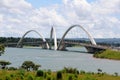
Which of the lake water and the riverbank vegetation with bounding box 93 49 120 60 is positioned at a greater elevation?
the riverbank vegetation with bounding box 93 49 120 60

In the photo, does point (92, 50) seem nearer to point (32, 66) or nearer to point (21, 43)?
point (21, 43)

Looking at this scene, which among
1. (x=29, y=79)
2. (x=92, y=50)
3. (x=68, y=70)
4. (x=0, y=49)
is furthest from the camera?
(x=92, y=50)

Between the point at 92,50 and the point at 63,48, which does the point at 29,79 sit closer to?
the point at 92,50

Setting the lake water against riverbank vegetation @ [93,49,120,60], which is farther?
riverbank vegetation @ [93,49,120,60]

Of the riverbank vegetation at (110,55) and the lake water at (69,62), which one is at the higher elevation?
the riverbank vegetation at (110,55)

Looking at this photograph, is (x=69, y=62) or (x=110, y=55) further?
(x=110, y=55)

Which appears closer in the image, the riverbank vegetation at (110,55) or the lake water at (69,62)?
the lake water at (69,62)

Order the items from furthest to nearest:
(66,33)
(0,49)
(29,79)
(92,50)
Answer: (66,33)
(92,50)
(0,49)
(29,79)

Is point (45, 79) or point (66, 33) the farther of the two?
point (66, 33)

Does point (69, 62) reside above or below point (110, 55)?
below

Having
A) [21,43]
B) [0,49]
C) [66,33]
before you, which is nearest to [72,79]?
[0,49]
